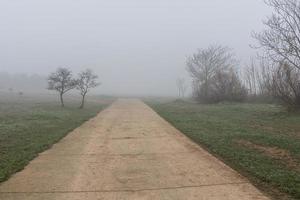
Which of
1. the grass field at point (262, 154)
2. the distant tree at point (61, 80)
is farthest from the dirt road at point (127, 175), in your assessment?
the distant tree at point (61, 80)

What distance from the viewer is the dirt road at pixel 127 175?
20.0 feet

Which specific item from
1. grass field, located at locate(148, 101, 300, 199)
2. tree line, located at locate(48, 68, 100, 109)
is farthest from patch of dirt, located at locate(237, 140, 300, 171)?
tree line, located at locate(48, 68, 100, 109)

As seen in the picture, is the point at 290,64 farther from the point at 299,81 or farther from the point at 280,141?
the point at 280,141

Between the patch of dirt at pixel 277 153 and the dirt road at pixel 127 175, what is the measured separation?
1.61 m

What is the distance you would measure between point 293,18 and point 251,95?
82.4ft

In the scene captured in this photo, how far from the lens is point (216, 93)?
1858 inches

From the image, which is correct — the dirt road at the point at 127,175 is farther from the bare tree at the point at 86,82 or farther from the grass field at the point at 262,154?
the bare tree at the point at 86,82

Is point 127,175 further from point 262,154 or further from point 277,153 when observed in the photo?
point 277,153

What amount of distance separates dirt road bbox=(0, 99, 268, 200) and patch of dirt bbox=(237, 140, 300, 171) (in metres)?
1.61

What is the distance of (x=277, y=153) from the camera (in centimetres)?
1024

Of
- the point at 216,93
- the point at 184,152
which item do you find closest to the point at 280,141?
the point at 184,152

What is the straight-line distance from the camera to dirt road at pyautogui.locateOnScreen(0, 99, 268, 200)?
6090mm

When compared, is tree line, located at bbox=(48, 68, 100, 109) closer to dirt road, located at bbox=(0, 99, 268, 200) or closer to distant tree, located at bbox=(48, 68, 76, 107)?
distant tree, located at bbox=(48, 68, 76, 107)

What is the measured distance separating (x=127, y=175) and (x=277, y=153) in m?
4.82
